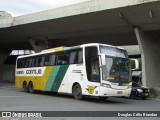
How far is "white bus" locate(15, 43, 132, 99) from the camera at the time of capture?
59.3 ft

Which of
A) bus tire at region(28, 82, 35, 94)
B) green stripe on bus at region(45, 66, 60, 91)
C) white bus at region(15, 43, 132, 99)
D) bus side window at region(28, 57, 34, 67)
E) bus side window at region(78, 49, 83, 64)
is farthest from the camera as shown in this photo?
bus tire at region(28, 82, 35, 94)

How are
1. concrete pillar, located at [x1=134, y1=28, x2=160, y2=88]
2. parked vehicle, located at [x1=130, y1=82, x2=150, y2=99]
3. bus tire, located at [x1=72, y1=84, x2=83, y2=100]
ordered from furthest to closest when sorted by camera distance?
concrete pillar, located at [x1=134, y1=28, x2=160, y2=88] < parked vehicle, located at [x1=130, y1=82, x2=150, y2=99] < bus tire, located at [x1=72, y1=84, x2=83, y2=100]

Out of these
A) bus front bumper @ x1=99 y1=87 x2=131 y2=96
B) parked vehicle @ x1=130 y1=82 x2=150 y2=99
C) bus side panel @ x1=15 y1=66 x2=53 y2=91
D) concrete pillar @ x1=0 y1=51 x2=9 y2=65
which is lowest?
parked vehicle @ x1=130 y1=82 x2=150 y2=99

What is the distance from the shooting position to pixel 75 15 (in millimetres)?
30391

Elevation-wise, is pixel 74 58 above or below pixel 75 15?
below

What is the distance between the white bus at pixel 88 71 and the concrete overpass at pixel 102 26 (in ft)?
23.5

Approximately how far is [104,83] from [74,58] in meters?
3.17

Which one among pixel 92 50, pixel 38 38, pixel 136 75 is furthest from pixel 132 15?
pixel 38 38

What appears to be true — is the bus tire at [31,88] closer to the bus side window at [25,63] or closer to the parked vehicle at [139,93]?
the bus side window at [25,63]

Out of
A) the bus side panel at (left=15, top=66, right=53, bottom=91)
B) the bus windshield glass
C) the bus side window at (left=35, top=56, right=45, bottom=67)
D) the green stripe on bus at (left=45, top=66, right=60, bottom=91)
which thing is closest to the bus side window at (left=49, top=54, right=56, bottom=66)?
the bus side panel at (left=15, top=66, right=53, bottom=91)

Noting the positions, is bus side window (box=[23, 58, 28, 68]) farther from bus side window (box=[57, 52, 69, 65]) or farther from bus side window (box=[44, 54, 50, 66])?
bus side window (box=[57, 52, 69, 65])

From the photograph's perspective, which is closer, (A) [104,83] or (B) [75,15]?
(A) [104,83]

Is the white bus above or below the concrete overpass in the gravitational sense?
below

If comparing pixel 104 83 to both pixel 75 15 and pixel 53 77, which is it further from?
pixel 75 15
